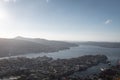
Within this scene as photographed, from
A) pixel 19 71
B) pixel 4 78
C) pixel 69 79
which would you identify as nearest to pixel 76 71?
pixel 69 79

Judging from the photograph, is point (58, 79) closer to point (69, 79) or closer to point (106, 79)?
point (69, 79)

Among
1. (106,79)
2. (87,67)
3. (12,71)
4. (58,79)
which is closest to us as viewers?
(106,79)

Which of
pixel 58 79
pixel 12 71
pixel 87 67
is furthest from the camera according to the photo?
pixel 87 67

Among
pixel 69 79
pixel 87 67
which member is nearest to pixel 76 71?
pixel 87 67

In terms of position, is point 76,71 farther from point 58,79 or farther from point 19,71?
point 19,71

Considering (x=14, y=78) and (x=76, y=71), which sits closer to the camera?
(x=14, y=78)

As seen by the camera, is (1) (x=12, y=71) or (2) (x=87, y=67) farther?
(2) (x=87, y=67)

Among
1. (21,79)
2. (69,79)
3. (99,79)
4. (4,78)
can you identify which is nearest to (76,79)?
(69,79)

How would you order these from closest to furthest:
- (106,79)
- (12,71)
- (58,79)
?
(106,79)
(58,79)
(12,71)
